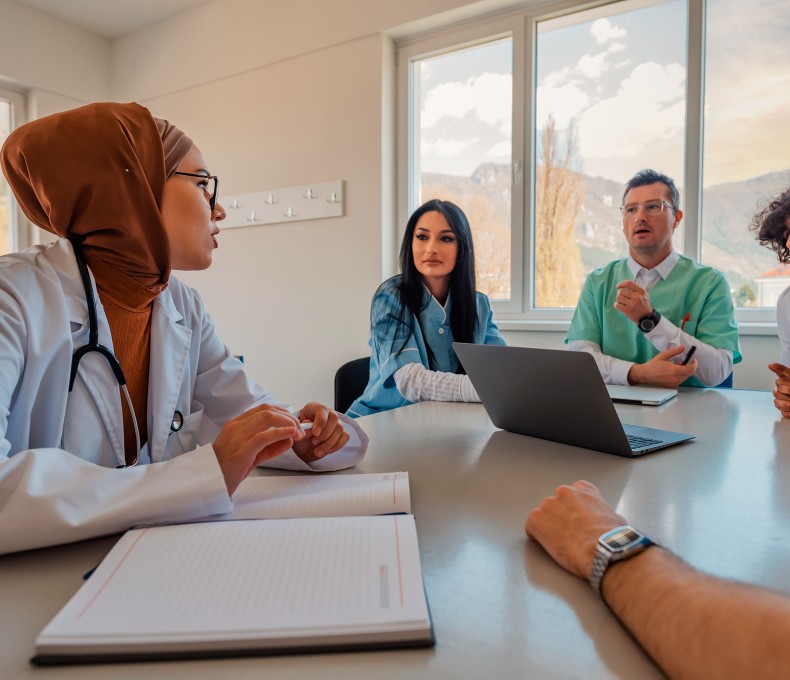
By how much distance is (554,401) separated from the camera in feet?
3.47

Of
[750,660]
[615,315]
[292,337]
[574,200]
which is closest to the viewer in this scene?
[750,660]

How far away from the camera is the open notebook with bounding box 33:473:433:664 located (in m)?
0.43

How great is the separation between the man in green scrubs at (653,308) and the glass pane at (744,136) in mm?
417

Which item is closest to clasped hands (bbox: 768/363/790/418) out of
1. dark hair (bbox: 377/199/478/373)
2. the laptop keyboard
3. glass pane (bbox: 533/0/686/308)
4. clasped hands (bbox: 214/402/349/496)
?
the laptop keyboard

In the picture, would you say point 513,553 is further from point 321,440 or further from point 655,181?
point 655,181

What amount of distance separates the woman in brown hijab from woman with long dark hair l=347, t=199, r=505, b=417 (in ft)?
2.24

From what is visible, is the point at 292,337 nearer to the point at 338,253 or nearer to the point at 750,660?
the point at 338,253

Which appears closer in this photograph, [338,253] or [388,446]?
[388,446]

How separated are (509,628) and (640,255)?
2081 mm

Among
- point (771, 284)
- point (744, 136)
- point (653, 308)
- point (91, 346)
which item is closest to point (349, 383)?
point (653, 308)

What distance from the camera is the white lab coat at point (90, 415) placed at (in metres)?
0.62

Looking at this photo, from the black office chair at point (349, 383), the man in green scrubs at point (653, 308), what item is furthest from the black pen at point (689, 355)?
the black office chair at point (349, 383)

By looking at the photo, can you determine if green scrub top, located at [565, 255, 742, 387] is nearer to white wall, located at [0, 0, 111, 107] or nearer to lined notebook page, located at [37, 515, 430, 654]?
lined notebook page, located at [37, 515, 430, 654]

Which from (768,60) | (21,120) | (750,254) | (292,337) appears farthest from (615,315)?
(21,120)
